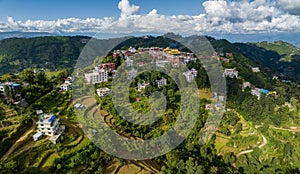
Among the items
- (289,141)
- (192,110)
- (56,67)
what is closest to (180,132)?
(192,110)

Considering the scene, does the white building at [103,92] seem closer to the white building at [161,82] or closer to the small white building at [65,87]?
the small white building at [65,87]

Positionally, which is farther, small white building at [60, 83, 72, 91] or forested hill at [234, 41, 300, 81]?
forested hill at [234, 41, 300, 81]

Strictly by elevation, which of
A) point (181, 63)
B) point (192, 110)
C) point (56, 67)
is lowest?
point (56, 67)

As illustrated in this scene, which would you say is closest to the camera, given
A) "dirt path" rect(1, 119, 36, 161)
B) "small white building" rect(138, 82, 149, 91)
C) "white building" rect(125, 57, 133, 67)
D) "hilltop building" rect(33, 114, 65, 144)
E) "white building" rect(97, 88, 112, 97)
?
"dirt path" rect(1, 119, 36, 161)

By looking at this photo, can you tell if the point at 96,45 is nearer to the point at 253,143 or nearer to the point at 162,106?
the point at 162,106

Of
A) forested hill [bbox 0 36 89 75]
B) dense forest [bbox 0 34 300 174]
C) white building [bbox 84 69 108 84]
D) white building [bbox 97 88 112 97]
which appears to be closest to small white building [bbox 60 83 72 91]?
dense forest [bbox 0 34 300 174]

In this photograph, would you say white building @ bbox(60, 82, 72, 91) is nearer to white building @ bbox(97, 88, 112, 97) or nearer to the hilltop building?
white building @ bbox(97, 88, 112, 97)
